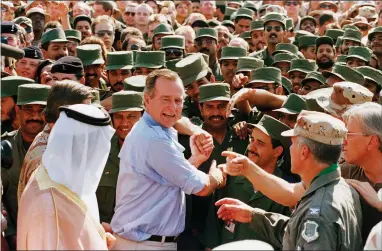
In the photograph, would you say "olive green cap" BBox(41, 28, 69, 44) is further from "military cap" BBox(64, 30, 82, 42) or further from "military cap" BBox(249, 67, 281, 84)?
"military cap" BBox(249, 67, 281, 84)

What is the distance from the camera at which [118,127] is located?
21.5ft

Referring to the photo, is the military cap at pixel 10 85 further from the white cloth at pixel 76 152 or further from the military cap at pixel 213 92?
the white cloth at pixel 76 152

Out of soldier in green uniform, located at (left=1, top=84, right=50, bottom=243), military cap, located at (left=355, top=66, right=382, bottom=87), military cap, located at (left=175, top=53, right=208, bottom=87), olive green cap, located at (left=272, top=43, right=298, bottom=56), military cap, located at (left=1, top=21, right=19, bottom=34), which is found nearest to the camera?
soldier in green uniform, located at (left=1, top=84, right=50, bottom=243)

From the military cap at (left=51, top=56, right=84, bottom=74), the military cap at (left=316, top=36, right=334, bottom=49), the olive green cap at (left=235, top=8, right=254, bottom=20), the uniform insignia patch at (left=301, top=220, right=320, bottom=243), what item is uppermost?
the uniform insignia patch at (left=301, top=220, right=320, bottom=243)

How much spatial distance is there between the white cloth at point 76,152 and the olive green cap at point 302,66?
17.4 ft

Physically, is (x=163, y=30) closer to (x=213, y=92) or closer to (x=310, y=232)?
(x=213, y=92)

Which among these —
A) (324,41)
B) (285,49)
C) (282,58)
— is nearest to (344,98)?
(282,58)

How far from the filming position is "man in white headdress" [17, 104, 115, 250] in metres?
3.58

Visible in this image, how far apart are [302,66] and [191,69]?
177cm

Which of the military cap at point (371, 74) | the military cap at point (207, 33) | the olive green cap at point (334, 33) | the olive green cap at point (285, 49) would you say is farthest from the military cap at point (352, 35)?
the military cap at point (371, 74)

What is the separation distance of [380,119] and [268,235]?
99 centimetres

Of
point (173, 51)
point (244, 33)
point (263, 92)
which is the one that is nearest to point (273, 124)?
point (263, 92)

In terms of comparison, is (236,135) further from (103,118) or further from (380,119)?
(103,118)

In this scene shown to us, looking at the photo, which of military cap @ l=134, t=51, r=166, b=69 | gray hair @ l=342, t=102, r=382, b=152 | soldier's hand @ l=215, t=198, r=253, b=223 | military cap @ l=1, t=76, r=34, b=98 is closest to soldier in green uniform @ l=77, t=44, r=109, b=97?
military cap @ l=134, t=51, r=166, b=69
